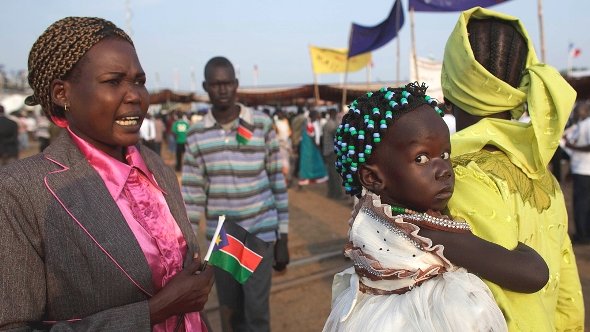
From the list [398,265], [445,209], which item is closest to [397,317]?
[398,265]

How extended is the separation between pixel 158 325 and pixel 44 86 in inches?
31.0

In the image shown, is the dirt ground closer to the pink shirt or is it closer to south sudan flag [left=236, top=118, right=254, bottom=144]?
south sudan flag [left=236, top=118, right=254, bottom=144]

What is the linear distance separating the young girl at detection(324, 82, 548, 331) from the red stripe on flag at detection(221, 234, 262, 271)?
0.89 metres

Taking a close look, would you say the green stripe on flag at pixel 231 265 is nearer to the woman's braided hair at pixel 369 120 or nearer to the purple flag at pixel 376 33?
the woman's braided hair at pixel 369 120

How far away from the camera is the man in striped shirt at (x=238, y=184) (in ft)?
9.98

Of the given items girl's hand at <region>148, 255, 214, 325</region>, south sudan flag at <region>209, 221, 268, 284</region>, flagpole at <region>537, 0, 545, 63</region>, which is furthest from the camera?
flagpole at <region>537, 0, 545, 63</region>

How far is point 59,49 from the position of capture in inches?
51.5

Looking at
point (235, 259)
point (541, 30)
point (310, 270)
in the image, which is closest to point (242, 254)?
point (235, 259)

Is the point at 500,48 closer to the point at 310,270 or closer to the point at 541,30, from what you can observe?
the point at 310,270

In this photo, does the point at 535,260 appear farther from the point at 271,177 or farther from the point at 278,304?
the point at 278,304

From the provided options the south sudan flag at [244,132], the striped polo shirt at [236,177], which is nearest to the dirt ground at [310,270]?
the striped polo shirt at [236,177]

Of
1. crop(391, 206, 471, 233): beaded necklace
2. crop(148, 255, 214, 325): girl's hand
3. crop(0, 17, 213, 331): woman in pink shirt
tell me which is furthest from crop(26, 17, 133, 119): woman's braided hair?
crop(391, 206, 471, 233): beaded necklace

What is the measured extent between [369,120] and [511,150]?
44 cm

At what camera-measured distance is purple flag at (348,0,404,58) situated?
8.73m
